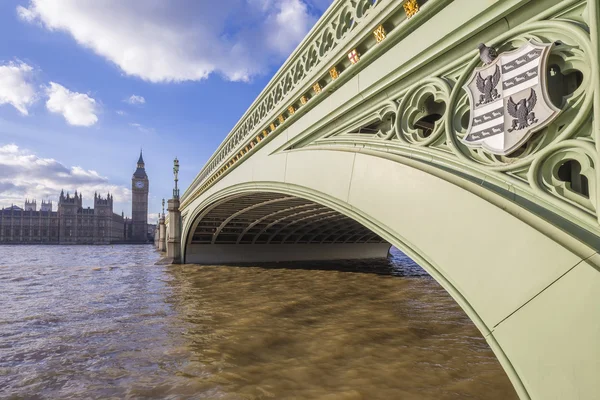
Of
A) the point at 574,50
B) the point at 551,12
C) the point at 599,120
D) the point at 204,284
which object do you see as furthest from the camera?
the point at 204,284

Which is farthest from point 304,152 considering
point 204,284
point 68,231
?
point 68,231

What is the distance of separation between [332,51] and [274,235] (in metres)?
19.7

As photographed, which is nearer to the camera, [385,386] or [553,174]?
[553,174]

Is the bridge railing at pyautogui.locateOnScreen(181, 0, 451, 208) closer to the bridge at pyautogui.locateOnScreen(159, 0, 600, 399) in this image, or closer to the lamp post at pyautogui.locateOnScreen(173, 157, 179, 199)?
the bridge at pyautogui.locateOnScreen(159, 0, 600, 399)

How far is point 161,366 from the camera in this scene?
19.0ft

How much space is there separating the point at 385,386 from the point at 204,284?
10806 millimetres

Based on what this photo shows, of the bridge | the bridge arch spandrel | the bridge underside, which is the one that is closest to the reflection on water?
the bridge

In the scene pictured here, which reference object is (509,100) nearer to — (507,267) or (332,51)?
(507,267)

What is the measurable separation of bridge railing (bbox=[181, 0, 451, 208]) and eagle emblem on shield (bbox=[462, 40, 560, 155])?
87 cm

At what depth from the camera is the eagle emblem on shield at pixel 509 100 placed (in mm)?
2084

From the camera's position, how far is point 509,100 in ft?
7.39

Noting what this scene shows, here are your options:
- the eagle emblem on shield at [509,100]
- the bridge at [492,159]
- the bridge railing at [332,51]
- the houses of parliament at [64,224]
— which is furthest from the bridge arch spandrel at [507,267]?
the houses of parliament at [64,224]

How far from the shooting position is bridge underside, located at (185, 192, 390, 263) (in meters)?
16.8

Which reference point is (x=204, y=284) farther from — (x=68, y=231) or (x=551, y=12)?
(x=68, y=231)
